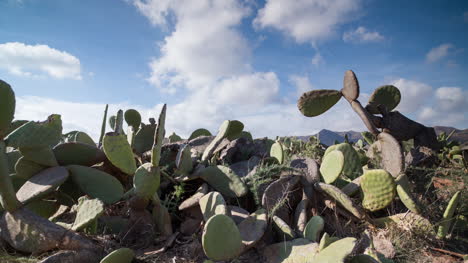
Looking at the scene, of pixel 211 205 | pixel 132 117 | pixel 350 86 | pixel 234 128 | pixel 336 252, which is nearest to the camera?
pixel 336 252

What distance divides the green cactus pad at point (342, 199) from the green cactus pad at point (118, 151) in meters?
1.39

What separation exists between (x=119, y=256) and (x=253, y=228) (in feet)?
2.65

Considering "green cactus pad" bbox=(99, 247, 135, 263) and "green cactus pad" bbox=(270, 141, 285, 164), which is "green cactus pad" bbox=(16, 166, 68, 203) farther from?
"green cactus pad" bbox=(270, 141, 285, 164)

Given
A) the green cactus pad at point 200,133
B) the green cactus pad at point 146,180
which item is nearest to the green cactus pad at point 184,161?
the green cactus pad at point 146,180

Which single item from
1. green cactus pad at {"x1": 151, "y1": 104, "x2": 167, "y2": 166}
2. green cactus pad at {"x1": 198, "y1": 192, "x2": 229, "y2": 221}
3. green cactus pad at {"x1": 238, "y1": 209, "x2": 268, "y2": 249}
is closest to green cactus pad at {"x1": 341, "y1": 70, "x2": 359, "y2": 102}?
green cactus pad at {"x1": 238, "y1": 209, "x2": 268, "y2": 249}

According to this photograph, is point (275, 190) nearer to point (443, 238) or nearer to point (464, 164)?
point (443, 238)

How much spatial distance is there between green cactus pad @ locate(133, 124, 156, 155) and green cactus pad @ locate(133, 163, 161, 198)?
879 mm

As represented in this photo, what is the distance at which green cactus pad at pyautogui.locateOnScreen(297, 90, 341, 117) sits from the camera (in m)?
3.47

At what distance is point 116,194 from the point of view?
91.7 inches

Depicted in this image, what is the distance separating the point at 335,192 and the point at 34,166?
7.16ft

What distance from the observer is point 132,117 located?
3.75 meters

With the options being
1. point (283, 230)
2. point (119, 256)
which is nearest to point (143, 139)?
point (119, 256)

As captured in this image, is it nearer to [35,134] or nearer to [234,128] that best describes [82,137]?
[35,134]

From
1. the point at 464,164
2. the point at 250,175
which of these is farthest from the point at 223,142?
the point at 464,164
